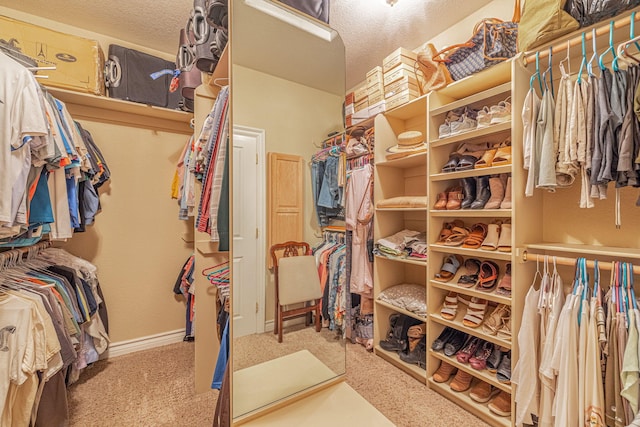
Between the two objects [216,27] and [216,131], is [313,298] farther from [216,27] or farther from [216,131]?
[216,27]

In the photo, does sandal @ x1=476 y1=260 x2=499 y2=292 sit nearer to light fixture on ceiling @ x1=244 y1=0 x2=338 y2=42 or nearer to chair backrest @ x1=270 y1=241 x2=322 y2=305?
chair backrest @ x1=270 y1=241 x2=322 y2=305

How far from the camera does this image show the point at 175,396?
1.82 metres

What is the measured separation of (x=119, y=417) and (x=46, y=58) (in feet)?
7.83

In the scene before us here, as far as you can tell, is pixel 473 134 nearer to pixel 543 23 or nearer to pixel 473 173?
pixel 473 173

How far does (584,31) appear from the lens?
1330 mm

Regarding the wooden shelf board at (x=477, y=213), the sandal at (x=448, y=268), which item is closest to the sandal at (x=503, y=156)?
the wooden shelf board at (x=477, y=213)

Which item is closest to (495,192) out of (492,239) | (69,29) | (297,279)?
(492,239)

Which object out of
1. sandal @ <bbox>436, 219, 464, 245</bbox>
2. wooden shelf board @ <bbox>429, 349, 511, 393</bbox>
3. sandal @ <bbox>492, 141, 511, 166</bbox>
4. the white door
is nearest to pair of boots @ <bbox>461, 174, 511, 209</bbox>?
sandal @ <bbox>492, 141, 511, 166</bbox>

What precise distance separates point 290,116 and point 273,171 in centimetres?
24

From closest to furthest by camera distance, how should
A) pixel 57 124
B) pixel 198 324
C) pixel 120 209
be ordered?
pixel 57 124, pixel 198 324, pixel 120 209

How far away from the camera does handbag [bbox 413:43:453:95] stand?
6.31 feet

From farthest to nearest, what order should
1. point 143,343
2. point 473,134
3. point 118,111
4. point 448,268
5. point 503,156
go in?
point 143,343, point 118,111, point 448,268, point 473,134, point 503,156

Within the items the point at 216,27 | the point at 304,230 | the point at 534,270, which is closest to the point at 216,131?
the point at 216,27

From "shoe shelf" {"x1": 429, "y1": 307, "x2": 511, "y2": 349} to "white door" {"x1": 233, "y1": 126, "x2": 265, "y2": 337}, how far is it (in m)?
1.31
